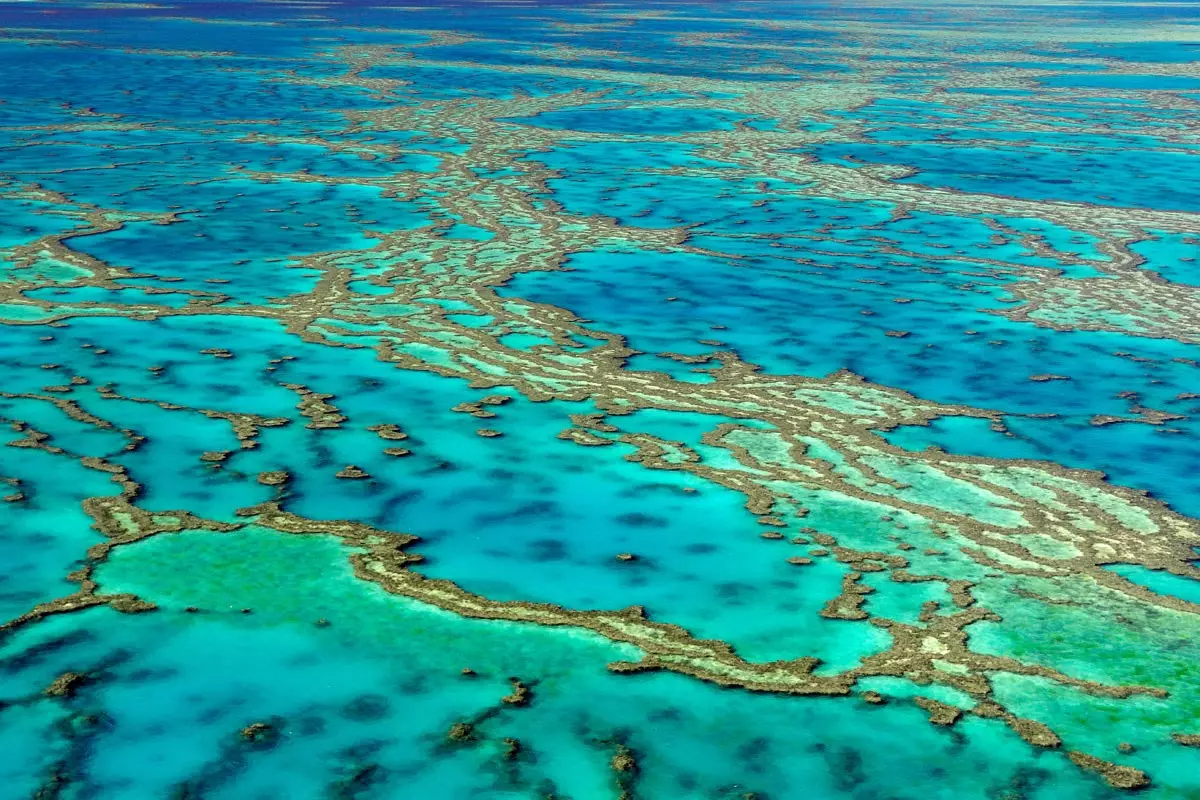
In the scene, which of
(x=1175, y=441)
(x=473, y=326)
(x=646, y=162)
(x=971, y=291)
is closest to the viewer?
(x=1175, y=441)

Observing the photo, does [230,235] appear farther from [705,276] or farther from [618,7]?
[618,7]

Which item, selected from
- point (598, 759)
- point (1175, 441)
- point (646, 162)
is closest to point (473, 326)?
point (1175, 441)

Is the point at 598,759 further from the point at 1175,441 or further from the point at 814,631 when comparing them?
the point at 1175,441

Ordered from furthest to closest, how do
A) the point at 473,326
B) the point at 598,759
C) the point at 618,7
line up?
the point at 618,7, the point at 473,326, the point at 598,759

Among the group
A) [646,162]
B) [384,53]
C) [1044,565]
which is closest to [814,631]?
[1044,565]

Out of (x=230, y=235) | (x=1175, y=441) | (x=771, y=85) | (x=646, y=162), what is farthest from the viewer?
(x=771, y=85)

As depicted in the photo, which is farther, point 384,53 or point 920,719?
point 384,53
